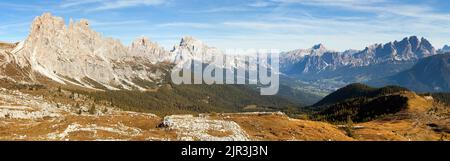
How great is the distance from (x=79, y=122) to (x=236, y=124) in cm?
3592

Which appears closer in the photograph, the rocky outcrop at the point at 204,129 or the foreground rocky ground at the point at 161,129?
the foreground rocky ground at the point at 161,129

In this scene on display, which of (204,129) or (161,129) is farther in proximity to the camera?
(161,129)

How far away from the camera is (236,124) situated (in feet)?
372

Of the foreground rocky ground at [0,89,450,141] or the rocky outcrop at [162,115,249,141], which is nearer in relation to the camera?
the foreground rocky ground at [0,89,450,141]
